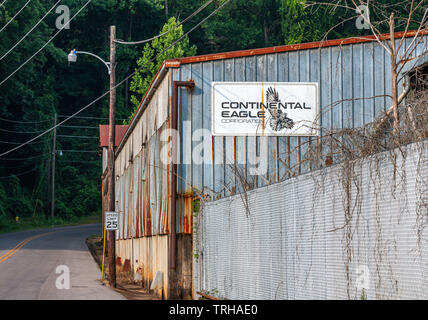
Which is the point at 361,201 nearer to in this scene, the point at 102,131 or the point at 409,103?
the point at 409,103

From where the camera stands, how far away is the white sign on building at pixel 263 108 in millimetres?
16312

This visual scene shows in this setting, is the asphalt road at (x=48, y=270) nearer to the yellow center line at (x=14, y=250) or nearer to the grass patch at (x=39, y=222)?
the yellow center line at (x=14, y=250)

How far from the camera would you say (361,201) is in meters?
7.14

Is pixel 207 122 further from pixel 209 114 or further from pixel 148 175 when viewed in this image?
pixel 148 175

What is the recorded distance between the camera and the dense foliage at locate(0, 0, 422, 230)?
59844 millimetres

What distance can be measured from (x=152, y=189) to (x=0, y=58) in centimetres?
4181

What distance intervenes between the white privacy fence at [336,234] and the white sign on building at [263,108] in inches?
173

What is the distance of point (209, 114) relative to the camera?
53.7 ft

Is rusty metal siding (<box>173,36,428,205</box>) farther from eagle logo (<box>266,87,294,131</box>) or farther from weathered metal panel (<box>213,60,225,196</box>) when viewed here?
eagle logo (<box>266,87,294,131</box>)

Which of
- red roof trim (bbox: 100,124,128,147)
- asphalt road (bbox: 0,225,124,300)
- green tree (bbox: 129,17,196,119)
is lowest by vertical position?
asphalt road (bbox: 0,225,124,300)

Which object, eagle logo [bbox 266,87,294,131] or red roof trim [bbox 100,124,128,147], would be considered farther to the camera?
red roof trim [bbox 100,124,128,147]

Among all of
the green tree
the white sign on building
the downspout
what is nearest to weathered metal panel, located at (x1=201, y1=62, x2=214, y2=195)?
the white sign on building

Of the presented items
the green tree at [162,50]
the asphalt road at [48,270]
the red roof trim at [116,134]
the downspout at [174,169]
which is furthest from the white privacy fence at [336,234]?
the green tree at [162,50]

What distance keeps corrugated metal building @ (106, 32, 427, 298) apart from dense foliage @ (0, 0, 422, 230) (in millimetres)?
38548
